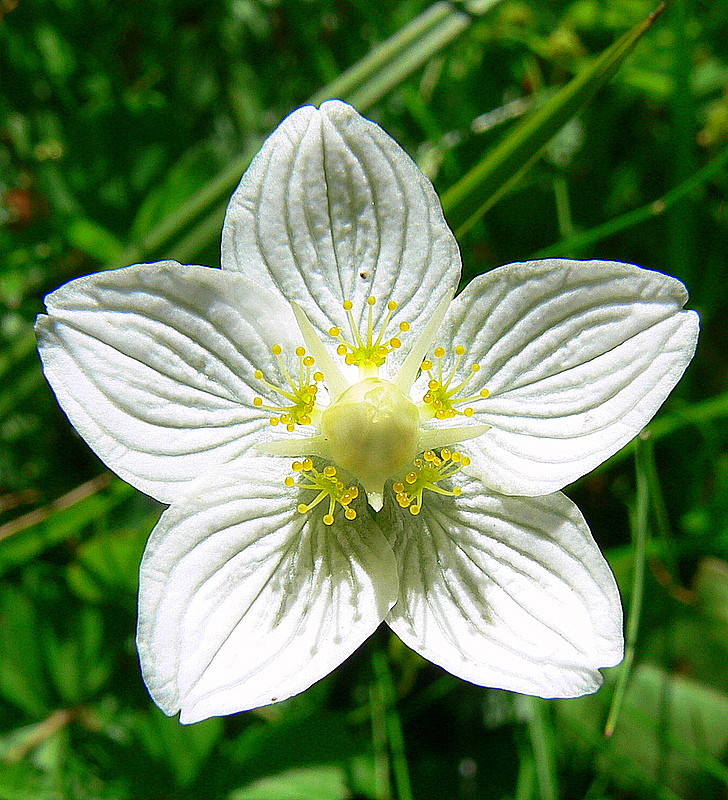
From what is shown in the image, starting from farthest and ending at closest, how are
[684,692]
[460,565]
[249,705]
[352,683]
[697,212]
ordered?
1. [697,212]
2. [352,683]
3. [684,692]
4. [460,565]
5. [249,705]

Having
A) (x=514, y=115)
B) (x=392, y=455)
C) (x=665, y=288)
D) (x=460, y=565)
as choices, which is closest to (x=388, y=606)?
(x=460, y=565)

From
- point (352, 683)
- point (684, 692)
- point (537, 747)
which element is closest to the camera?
point (537, 747)

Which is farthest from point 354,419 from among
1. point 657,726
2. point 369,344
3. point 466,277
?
point 657,726

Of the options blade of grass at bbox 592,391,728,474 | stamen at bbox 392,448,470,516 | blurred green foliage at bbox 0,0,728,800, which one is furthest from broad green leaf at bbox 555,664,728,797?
stamen at bbox 392,448,470,516

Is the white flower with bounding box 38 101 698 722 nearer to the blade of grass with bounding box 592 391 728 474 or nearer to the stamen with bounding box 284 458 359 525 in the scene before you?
the stamen with bounding box 284 458 359 525

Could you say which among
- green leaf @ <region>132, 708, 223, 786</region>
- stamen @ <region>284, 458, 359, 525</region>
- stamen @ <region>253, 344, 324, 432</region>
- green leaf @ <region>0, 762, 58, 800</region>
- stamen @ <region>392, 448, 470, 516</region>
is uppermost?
stamen @ <region>253, 344, 324, 432</region>

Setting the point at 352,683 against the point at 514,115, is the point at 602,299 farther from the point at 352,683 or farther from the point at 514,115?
the point at 352,683
